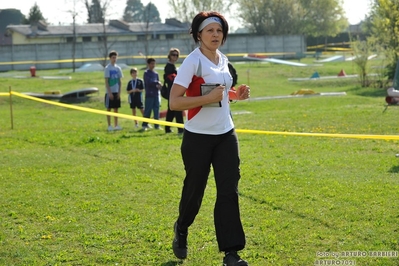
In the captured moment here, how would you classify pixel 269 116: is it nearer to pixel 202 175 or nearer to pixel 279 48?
pixel 202 175

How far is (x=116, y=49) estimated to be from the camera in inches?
2282

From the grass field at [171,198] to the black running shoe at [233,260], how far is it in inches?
12.0

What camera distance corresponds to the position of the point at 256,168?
10156 millimetres

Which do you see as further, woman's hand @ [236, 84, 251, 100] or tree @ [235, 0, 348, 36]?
tree @ [235, 0, 348, 36]

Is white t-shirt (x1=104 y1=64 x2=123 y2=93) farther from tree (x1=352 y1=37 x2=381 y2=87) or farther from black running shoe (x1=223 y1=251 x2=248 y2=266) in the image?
tree (x1=352 y1=37 x2=381 y2=87)

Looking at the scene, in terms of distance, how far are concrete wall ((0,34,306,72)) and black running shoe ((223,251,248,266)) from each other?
1679 inches

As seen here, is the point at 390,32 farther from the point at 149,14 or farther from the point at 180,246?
the point at 180,246

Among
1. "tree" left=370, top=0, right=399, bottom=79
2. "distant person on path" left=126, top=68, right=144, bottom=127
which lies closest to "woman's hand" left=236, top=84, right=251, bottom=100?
"distant person on path" left=126, top=68, right=144, bottom=127

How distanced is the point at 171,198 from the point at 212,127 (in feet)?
9.51

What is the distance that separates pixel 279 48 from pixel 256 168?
57.3 metres

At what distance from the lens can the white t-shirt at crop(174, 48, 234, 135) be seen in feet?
17.9

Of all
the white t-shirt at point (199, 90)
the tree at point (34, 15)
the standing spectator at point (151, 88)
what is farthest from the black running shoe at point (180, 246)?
the tree at point (34, 15)

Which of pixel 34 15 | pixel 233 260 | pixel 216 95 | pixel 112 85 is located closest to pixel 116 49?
pixel 34 15

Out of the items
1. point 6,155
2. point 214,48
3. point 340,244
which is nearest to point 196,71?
point 214,48
